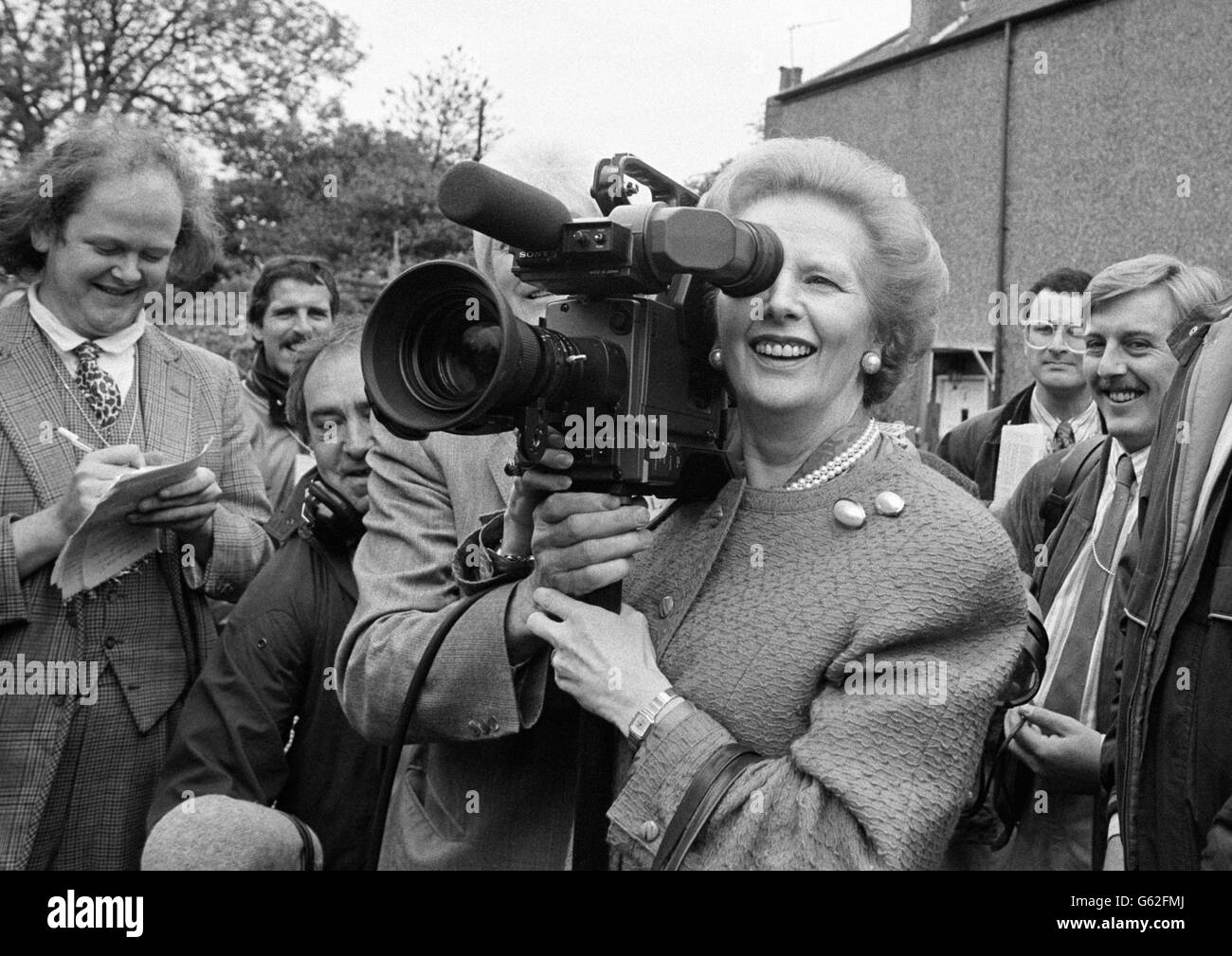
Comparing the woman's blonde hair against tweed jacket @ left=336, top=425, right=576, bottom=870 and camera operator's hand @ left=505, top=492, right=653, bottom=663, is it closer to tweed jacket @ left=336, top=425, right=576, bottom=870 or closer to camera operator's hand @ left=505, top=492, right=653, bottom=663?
camera operator's hand @ left=505, top=492, right=653, bottom=663

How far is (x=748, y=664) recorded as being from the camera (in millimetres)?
1643

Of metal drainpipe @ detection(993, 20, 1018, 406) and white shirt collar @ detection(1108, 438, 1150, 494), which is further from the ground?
metal drainpipe @ detection(993, 20, 1018, 406)

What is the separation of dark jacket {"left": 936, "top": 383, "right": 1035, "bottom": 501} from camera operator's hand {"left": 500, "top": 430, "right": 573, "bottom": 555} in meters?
3.10

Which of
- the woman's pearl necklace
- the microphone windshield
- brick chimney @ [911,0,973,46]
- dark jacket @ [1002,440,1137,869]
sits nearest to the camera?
the microphone windshield

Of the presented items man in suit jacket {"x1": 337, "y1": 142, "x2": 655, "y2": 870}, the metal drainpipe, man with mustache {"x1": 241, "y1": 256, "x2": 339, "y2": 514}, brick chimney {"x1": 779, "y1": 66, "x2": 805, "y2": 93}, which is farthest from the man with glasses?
brick chimney {"x1": 779, "y1": 66, "x2": 805, "y2": 93}

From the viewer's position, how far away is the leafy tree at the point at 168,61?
1997 centimetres

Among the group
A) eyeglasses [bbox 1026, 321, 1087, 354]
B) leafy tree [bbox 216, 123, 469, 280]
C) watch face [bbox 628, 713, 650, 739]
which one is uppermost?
leafy tree [bbox 216, 123, 469, 280]

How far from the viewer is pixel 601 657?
1.63 meters

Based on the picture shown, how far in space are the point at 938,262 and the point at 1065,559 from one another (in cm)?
143

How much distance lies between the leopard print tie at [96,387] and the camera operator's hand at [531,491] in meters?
1.43

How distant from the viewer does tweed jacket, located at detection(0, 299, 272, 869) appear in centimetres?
259

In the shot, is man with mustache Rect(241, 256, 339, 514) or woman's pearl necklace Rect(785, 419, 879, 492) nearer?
woman's pearl necklace Rect(785, 419, 879, 492)

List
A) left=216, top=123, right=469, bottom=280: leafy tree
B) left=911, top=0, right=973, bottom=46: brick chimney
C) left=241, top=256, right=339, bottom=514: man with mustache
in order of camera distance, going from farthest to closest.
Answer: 1. left=911, top=0, right=973, bottom=46: brick chimney
2. left=216, top=123, right=469, bottom=280: leafy tree
3. left=241, top=256, right=339, bottom=514: man with mustache

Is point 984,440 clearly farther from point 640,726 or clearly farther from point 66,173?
point 640,726
